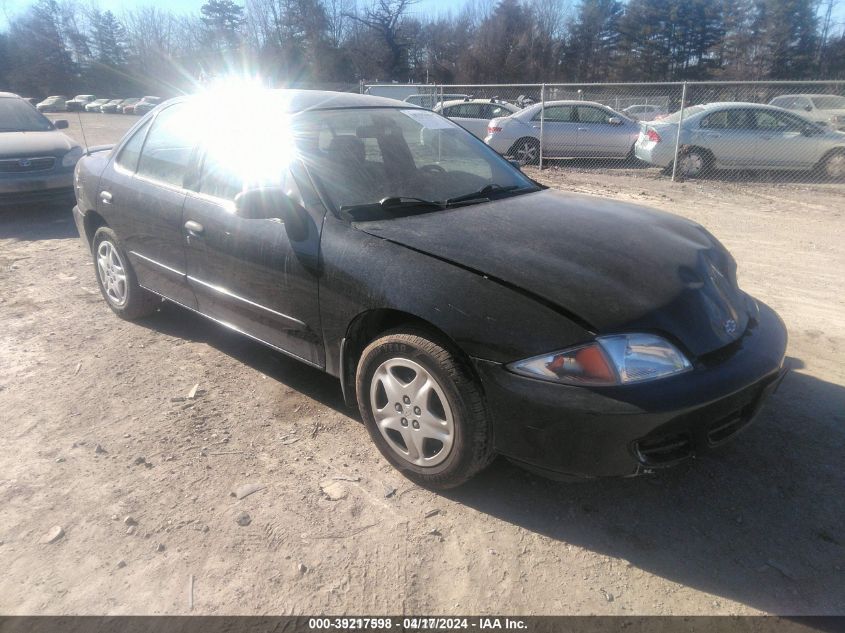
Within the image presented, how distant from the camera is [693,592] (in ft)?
7.29

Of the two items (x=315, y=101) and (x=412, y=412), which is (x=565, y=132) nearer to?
(x=315, y=101)

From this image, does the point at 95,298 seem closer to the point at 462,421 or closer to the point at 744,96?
the point at 462,421

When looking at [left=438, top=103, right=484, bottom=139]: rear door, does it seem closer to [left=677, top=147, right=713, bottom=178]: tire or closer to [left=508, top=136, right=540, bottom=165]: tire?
[left=508, top=136, right=540, bottom=165]: tire

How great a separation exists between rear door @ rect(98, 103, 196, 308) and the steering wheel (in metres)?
1.46

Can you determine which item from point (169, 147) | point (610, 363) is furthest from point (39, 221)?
point (610, 363)

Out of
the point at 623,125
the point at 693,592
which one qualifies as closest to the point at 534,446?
the point at 693,592

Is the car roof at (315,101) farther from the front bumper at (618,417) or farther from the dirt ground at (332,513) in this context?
the front bumper at (618,417)

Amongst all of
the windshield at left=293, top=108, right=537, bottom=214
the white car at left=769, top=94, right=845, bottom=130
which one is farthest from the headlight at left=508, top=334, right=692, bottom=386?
the white car at left=769, top=94, right=845, bottom=130

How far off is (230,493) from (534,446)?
1.41 m

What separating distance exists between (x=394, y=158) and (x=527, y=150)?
1055 cm

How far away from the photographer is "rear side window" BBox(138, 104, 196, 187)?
12.7 feet

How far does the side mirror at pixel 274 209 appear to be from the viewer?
2.95 meters

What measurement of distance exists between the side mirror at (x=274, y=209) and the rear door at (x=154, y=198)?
97 cm

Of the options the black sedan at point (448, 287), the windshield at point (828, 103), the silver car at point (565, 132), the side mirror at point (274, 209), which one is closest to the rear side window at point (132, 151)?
the black sedan at point (448, 287)
